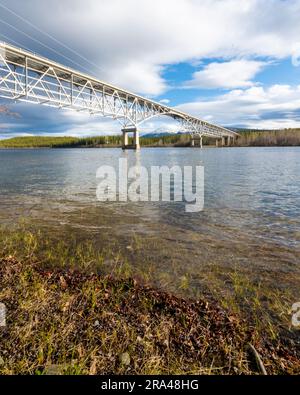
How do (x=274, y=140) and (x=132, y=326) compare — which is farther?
(x=274, y=140)

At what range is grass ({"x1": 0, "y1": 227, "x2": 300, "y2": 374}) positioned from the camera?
8.92 feet

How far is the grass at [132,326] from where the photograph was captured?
8.92 feet

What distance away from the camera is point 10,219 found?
931 centimetres

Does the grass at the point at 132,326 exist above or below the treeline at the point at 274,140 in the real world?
below

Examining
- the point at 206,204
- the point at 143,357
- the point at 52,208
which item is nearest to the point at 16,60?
the point at 52,208

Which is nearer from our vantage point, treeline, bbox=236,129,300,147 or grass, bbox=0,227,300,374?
grass, bbox=0,227,300,374

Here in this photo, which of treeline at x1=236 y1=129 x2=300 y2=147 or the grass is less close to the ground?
treeline at x1=236 y1=129 x2=300 y2=147

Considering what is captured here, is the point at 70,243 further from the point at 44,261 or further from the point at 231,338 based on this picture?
the point at 231,338

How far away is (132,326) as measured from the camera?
3324 millimetres

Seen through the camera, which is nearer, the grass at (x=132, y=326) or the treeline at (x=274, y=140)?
the grass at (x=132, y=326)

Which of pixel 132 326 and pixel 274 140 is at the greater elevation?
pixel 274 140

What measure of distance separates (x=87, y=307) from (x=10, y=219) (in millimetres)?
7065
